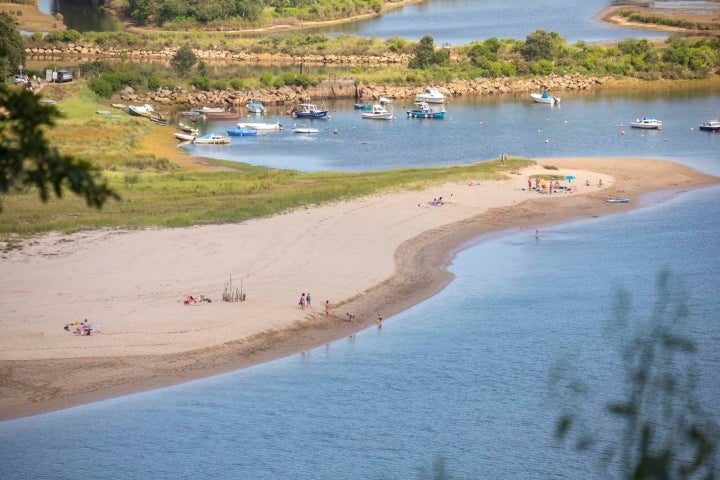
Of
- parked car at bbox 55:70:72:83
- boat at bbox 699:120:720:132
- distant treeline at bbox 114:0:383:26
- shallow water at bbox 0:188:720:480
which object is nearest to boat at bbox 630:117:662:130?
boat at bbox 699:120:720:132

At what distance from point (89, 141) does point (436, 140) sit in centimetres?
2385

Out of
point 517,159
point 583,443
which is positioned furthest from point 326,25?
point 583,443

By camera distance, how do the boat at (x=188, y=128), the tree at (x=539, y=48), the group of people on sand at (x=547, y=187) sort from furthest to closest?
1. the tree at (x=539, y=48)
2. the boat at (x=188, y=128)
3. the group of people on sand at (x=547, y=187)

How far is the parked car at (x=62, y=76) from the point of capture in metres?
85.0

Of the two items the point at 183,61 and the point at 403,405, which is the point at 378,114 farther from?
the point at 403,405

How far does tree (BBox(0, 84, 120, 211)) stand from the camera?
1009 centimetres

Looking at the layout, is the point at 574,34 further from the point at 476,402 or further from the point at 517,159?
the point at 476,402

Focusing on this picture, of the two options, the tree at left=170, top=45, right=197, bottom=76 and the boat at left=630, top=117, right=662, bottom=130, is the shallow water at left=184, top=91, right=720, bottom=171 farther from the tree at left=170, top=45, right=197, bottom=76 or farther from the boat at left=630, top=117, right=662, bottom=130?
the tree at left=170, top=45, right=197, bottom=76

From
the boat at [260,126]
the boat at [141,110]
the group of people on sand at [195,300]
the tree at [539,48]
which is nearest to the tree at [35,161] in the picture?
the group of people on sand at [195,300]

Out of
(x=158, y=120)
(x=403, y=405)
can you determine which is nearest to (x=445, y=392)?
(x=403, y=405)

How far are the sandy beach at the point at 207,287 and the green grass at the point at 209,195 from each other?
1.13m

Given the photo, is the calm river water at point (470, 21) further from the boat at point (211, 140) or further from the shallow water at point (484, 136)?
the boat at point (211, 140)

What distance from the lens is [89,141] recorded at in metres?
65.1

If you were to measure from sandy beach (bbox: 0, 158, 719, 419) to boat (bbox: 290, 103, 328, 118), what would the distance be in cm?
3527
